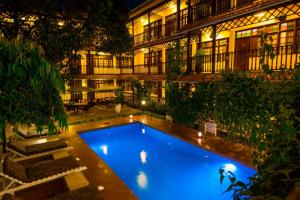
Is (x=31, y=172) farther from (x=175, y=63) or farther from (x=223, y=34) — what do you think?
(x=223, y=34)

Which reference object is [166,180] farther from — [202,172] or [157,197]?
[202,172]

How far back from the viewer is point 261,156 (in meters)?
2.11

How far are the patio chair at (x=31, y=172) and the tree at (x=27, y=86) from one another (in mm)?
2787

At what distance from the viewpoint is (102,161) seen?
21.6 ft

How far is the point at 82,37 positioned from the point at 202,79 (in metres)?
5.71

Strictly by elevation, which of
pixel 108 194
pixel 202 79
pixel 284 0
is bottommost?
pixel 108 194

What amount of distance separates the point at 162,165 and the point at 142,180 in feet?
4.47

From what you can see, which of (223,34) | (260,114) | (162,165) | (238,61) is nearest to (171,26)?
(223,34)

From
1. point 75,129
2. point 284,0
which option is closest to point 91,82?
point 75,129

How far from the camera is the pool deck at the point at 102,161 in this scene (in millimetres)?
5012

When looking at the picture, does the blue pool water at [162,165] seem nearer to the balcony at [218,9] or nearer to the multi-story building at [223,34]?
the multi-story building at [223,34]

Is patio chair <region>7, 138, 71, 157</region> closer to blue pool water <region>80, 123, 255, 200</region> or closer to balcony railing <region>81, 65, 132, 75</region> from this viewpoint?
blue pool water <region>80, 123, 255, 200</region>

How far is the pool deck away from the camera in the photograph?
5.01 meters

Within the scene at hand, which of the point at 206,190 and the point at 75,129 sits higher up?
the point at 75,129
